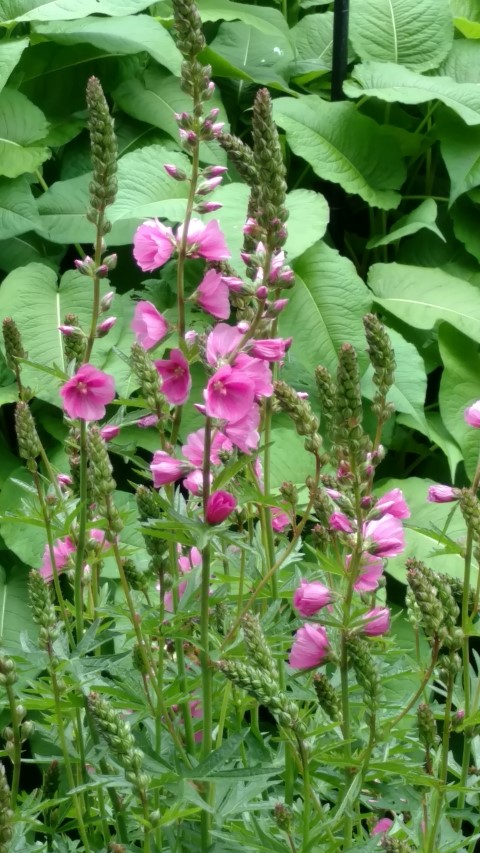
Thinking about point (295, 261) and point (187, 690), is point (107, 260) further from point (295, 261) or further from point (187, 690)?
point (295, 261)

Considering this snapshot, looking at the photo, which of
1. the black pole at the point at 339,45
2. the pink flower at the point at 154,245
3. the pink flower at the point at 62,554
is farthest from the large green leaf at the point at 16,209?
the pink flower at the point at 154,245

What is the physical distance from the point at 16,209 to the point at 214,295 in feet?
3.69

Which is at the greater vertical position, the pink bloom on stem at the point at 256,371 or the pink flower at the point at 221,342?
the pink flower at the point at 221,342

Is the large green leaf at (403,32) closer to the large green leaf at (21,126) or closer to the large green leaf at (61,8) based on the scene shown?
the large green leaf at (61,8)

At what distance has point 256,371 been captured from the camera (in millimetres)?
548

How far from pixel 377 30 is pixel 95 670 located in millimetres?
1730

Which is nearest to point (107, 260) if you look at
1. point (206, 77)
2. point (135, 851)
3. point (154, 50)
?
point (206, 77)

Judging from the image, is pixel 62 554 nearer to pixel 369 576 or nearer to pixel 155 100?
pixel 369 576

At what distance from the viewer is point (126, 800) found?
2.10 feet

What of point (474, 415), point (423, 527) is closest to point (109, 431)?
point (474, 415)

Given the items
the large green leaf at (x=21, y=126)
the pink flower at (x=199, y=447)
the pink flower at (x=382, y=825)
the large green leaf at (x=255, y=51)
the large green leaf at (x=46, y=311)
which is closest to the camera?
the pink flower at (x=199, y=447)

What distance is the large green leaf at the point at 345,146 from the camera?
1.80m

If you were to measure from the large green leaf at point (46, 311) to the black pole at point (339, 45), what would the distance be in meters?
0.54

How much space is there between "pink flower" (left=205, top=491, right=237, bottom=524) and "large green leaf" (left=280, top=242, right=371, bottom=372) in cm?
104
